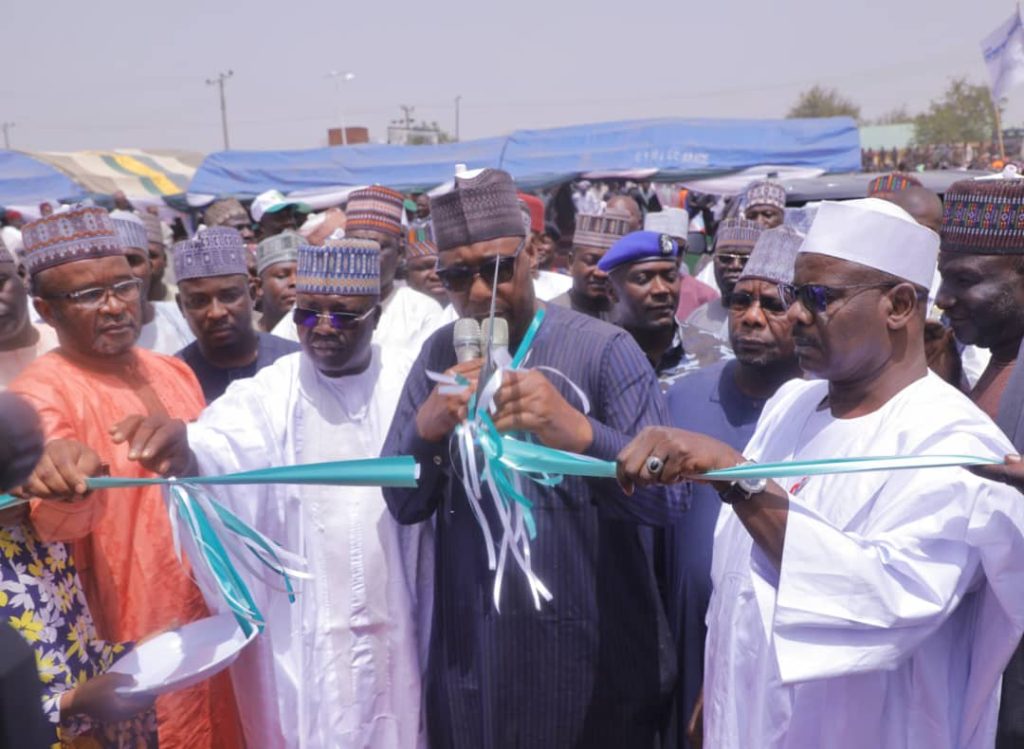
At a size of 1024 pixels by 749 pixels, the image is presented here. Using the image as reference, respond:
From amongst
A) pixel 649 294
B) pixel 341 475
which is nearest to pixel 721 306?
pixel 649 294

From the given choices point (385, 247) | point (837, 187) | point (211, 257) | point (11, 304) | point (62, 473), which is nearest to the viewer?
point (62, 473)

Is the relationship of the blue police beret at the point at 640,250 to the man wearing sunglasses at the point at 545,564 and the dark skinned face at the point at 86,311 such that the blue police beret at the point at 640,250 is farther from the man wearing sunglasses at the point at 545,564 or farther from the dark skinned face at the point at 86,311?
the dark skinned face at the point at 86,311

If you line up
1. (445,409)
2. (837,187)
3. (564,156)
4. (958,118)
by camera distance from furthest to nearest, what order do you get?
1. (958,118)
2. (564,156)
3. (837,187)
4. (445,409)

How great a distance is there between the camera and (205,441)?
3404 millimetres

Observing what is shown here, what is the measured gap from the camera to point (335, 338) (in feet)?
12.1

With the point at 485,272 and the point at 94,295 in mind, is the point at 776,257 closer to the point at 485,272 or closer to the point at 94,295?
the point at 485,272

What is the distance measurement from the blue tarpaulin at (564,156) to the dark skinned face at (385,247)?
37.6ft

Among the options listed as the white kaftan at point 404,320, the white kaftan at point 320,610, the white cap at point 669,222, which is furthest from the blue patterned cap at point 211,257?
the white cap at point 669,222

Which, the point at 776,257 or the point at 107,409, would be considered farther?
the point at 776,257

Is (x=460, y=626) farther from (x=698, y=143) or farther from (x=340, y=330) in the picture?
(x=698, y=143)

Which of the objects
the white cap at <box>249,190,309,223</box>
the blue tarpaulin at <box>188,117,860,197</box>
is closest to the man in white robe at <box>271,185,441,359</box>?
the white cap at <box>249,190,309,223</box>

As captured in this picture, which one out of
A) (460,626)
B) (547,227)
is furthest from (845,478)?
(547,227)

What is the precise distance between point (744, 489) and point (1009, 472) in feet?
1.79

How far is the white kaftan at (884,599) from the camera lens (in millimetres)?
2273
